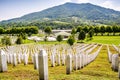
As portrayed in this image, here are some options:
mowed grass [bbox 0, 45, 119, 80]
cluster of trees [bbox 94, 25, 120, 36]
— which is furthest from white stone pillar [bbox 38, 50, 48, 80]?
cluster of trees [bbox 94, 25, 120, 36]

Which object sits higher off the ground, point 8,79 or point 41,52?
point 41,52

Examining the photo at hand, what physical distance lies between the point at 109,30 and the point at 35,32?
52018mm

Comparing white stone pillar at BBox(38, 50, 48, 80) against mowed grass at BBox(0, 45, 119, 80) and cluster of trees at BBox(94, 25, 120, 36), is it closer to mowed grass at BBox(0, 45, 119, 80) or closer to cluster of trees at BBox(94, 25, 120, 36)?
mowed grass at BBox(0, 45, 119, 80)

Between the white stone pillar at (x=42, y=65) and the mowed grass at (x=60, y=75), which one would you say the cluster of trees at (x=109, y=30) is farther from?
the white stone pillar at (x=42, y=65)

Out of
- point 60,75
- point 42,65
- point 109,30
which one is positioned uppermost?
point 42,65

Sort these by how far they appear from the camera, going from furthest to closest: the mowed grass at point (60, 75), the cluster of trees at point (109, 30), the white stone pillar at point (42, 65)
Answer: the cluster of trees at point (109, 30), the mowed grass at point (60, 75), the white stone pillar at point (42, 65)

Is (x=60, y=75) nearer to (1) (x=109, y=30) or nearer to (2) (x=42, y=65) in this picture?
(2) (x=42, y=65)

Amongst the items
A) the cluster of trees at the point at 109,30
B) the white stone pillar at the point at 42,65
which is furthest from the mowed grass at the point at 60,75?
the cluster of trees at the point at 109,30

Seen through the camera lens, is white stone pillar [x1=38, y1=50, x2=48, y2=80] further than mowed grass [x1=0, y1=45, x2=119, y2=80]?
No

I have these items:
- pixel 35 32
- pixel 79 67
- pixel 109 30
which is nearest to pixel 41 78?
pixel 79 67

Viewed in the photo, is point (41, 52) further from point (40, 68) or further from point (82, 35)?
point (82, 35)

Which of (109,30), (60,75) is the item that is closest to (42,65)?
(60,75)

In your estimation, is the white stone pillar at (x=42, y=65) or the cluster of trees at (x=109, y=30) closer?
the white stone pillar at (x=42, y=65)

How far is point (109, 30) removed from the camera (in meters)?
119
